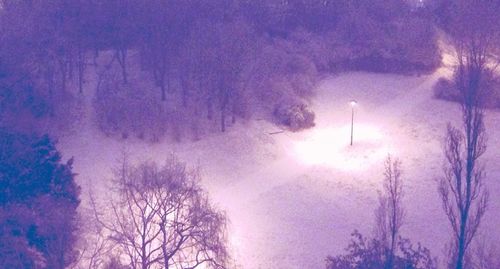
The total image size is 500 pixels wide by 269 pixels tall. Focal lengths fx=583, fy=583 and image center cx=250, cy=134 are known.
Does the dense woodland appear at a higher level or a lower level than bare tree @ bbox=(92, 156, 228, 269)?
higher

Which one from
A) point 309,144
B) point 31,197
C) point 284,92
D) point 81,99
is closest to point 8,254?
point 31,197

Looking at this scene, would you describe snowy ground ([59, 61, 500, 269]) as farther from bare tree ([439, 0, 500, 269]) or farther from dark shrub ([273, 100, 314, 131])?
bare tree ([439, 0, 500, 269])

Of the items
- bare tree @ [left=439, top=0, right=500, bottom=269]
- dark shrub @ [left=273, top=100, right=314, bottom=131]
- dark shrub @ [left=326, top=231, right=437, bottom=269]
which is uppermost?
dark shrub @ [left=273, top=100, right=314, bottom=131]

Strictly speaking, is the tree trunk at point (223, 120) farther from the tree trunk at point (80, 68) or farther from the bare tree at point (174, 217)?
the bare tree at point (174, 217)

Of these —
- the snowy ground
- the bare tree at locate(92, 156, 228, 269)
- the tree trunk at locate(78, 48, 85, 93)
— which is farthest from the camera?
the tree trunk at locate(78, 48, 85, 93)

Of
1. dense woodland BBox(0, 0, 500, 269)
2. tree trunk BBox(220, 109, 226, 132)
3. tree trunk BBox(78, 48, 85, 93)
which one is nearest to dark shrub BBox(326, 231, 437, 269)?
dense woodland BBox(0, 0, 500, 269)

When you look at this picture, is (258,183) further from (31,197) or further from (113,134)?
(31,197)

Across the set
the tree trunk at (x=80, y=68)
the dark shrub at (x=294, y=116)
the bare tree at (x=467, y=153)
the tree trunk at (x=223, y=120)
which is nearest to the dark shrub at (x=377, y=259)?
the bare tree at (x=467, y=153)
